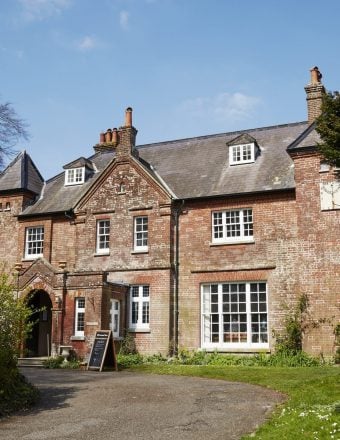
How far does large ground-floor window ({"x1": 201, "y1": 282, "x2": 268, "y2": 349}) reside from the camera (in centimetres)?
2408

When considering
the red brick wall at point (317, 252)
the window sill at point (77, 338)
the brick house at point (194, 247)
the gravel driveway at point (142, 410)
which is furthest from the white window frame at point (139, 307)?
the gravel driveway at point (142, 410)

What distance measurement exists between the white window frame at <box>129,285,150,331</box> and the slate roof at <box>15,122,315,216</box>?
491 cm

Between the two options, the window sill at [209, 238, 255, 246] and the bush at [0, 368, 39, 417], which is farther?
the window sill at [209, 238, 255, 246]

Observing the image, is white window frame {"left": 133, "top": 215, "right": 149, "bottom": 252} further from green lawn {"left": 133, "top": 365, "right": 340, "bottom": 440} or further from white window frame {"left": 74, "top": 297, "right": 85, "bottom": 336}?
green lawn {"left": 133, "top": 365, "right": 340, "bottom": 440}

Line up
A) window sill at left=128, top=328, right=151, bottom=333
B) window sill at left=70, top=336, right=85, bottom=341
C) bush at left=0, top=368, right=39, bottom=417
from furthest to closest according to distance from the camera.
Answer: window sill at left=128, top=328, right=151, bottom=333
window sill at left=70, top=336, right=85, bottom=341
bush at left=0, top=368, right=39, bottom=417

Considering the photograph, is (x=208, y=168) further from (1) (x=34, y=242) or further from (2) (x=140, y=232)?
(1) (x=34, y=242)

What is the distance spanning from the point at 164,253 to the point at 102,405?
523 inches

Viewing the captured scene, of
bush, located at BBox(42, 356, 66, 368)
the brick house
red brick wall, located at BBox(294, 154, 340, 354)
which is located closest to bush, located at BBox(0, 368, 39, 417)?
bush, located at BBox(42, 356, 66, 368)

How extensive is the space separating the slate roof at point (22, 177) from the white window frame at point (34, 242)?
2.46m

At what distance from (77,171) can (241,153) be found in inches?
379

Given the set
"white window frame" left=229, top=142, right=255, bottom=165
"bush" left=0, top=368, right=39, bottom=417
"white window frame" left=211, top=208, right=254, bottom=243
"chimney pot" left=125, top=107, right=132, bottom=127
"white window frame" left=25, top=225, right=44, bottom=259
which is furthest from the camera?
"white window frame" left=25, top=225, right=44, bottom=259

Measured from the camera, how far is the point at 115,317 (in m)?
25.8

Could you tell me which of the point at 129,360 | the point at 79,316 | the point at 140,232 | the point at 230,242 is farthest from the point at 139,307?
the point at 230,242

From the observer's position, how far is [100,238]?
92.2 ft
